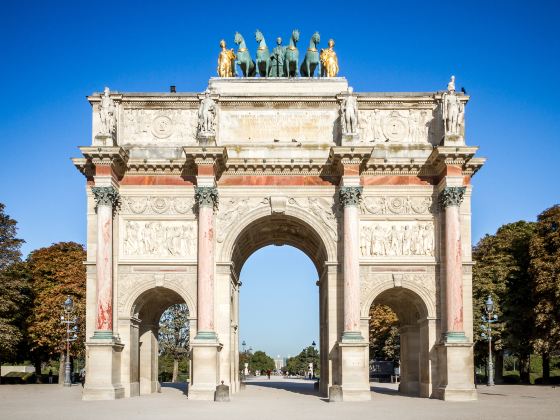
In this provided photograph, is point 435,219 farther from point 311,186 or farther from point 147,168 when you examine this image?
point 147,168

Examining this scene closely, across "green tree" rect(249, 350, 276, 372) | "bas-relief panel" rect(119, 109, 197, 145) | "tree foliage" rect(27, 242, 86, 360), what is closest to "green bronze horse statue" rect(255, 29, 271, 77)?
"bas-relief panel" rect(119, 109, 197, 145)

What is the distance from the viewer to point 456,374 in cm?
3123

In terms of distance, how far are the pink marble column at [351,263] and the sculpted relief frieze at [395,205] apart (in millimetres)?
1087

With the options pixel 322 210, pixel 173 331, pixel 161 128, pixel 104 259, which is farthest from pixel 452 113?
pixel 173 331

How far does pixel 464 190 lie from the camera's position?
108 ft

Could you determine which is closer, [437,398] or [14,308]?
[437,398]

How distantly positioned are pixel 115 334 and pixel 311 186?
10.4 metres

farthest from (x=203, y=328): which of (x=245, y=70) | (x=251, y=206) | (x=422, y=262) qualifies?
(x=245, y=70)

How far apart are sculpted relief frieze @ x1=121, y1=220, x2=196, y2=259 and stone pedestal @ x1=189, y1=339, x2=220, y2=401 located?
13.5 feet

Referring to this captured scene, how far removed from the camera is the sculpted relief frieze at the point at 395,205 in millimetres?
33938

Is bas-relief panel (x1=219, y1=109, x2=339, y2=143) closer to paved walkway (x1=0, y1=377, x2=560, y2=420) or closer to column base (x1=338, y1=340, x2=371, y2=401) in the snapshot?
column base (x1=338, y1=340, x2=371, y2=401)

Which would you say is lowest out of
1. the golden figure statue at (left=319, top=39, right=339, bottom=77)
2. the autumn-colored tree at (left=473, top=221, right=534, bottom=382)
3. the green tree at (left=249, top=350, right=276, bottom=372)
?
the green tree at (left=249, top=350, right=276, bottom=372)

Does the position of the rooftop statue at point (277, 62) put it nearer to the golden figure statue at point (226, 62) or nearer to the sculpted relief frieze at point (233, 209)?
the golden figure statue at point (226, 62)

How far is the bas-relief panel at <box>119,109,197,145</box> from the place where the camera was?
34.6 metres
